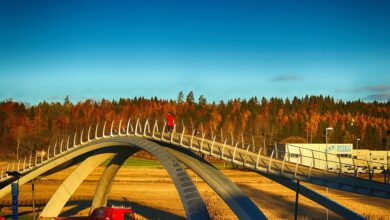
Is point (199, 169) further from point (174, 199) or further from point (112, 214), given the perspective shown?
point (174, 199)

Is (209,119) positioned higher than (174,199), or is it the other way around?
(209,119)

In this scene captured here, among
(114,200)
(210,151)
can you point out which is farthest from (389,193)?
(114,200)

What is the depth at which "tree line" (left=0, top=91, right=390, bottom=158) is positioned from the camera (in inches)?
5049

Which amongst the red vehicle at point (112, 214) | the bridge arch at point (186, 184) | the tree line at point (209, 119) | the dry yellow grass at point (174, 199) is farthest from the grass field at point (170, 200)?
the tree line at point (209, 119)

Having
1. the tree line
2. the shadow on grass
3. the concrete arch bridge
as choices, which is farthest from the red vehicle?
the tree line

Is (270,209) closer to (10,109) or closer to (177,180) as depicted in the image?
(177,180)

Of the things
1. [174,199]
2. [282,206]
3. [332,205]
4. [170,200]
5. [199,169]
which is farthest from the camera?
[174,199]

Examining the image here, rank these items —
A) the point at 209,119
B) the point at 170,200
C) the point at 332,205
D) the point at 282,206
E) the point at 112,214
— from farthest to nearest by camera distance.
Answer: the point at 209,119
the point at 170,200
the point at 282,206
the point at 112,214
the point at 332,205

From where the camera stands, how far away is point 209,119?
534 ft

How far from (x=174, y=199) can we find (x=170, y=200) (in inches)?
35.1

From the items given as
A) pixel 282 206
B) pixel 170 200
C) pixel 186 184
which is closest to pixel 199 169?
pixel 186 184

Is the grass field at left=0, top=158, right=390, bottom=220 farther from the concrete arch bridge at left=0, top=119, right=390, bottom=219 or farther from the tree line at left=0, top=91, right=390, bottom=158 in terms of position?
the tree line at left=0, top=91, right=390, bottom=158

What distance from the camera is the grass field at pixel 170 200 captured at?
38.3 meters

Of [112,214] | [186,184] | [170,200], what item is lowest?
[170,200]
